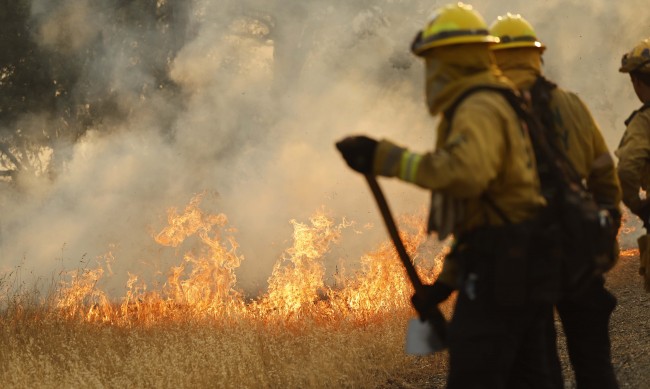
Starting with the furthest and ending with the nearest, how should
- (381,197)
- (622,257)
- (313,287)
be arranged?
(622,257) → (313,287) → (381,197)

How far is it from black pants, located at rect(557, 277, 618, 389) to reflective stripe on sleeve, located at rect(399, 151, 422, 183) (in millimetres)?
1232

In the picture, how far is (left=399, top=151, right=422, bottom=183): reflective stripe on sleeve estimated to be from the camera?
8.62 feet

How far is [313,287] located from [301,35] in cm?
665

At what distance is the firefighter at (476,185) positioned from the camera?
2637mm

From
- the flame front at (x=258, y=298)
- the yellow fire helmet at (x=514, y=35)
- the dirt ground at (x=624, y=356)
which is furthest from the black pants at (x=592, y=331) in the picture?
the flame front at (x=258, y=298)

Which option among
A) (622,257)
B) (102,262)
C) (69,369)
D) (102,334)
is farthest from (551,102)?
(102,262)

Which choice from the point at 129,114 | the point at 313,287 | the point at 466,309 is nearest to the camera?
the point at 466,309

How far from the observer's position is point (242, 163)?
11.7 metres

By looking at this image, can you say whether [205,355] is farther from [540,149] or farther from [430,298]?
[540,149]

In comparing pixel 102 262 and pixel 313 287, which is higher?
pixel 102 262

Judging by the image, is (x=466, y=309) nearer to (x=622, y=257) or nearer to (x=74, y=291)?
(x=74, y=291)

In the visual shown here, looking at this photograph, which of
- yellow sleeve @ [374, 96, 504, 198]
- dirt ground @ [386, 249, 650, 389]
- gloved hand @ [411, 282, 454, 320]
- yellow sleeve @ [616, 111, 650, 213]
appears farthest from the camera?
dirt ground @ [386, 249, 650, 389]

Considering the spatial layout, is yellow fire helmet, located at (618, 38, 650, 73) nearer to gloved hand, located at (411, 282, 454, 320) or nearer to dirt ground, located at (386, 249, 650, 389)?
dirt ground, located at (386, 249, 650, 389)

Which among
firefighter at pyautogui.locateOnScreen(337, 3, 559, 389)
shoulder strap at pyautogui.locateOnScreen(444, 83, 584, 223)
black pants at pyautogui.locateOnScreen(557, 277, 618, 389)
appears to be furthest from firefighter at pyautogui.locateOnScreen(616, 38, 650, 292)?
firefighter at pyautogui.locateOnScreen(337, 3, 559, 389)
